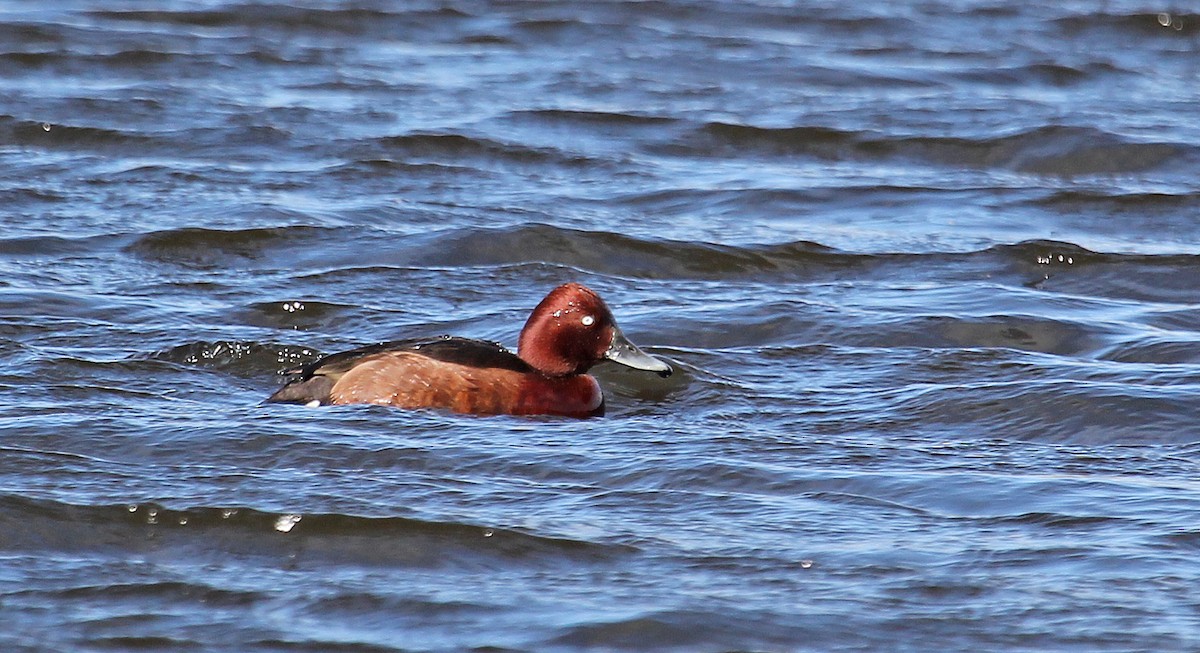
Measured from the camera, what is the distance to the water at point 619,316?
6328mm

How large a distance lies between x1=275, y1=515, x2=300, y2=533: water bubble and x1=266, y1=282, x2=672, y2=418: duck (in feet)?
4.97

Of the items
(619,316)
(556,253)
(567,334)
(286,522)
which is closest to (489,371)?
(567,334)

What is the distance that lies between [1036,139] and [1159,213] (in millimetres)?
1935

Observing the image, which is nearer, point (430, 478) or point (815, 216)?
point (430, 478)

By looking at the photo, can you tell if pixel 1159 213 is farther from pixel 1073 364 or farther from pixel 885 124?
pixel 1073 364

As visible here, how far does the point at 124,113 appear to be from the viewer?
48.5 feet

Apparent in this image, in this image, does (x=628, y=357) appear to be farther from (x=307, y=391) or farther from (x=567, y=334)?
(x=307, y=391)

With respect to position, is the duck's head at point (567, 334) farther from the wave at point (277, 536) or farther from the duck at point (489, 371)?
the wave at point (277, 536)

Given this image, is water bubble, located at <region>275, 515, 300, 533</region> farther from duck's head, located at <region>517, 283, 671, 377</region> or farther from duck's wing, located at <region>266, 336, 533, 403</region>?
duck's head, located at <region>517, 283, 671, 377</region>

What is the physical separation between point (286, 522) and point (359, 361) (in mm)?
1624

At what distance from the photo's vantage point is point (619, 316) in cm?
1052

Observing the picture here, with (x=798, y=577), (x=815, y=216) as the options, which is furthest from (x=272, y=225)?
(x=798, y=577)

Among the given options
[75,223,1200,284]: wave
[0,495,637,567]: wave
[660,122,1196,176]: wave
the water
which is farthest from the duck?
[660,122,1196,176]: wave

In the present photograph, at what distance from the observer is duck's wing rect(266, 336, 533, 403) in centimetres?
845
